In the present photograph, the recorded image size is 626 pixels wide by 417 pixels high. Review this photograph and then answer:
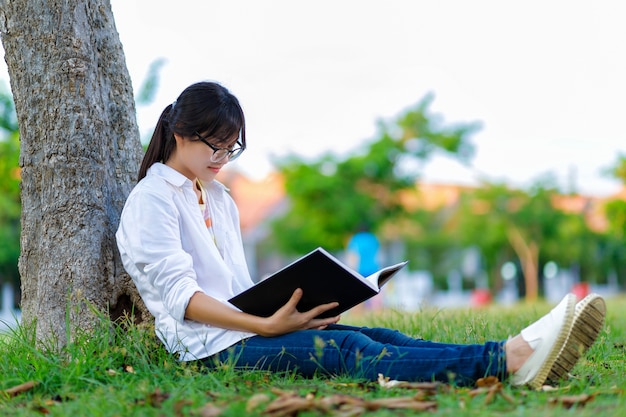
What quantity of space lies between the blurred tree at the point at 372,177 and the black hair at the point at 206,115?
20860 mm

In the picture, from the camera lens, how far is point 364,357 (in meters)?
3.25

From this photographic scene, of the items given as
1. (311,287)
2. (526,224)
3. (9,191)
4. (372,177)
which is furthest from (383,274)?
(526,224)

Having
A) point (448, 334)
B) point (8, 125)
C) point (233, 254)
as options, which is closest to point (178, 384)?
point (233, 254)

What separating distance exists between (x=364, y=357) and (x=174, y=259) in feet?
2.95

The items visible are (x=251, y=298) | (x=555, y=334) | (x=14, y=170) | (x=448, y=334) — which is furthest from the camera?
(x=14, y=170)

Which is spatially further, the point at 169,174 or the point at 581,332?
the point at 169,174

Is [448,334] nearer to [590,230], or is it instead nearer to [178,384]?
[178,384]

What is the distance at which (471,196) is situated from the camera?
1356 inches

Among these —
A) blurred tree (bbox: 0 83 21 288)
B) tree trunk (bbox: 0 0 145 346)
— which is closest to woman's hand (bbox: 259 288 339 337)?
tree trunk (bbox: 0 0 145 346)

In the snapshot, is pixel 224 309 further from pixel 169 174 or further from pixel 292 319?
pixel 169 174

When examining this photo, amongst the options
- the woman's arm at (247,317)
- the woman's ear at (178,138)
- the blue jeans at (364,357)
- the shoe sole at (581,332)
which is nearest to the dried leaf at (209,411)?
the blue jeans at (364,357)

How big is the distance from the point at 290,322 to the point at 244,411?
860mm

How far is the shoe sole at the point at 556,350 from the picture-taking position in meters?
2.99

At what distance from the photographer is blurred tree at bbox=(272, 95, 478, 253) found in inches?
985
